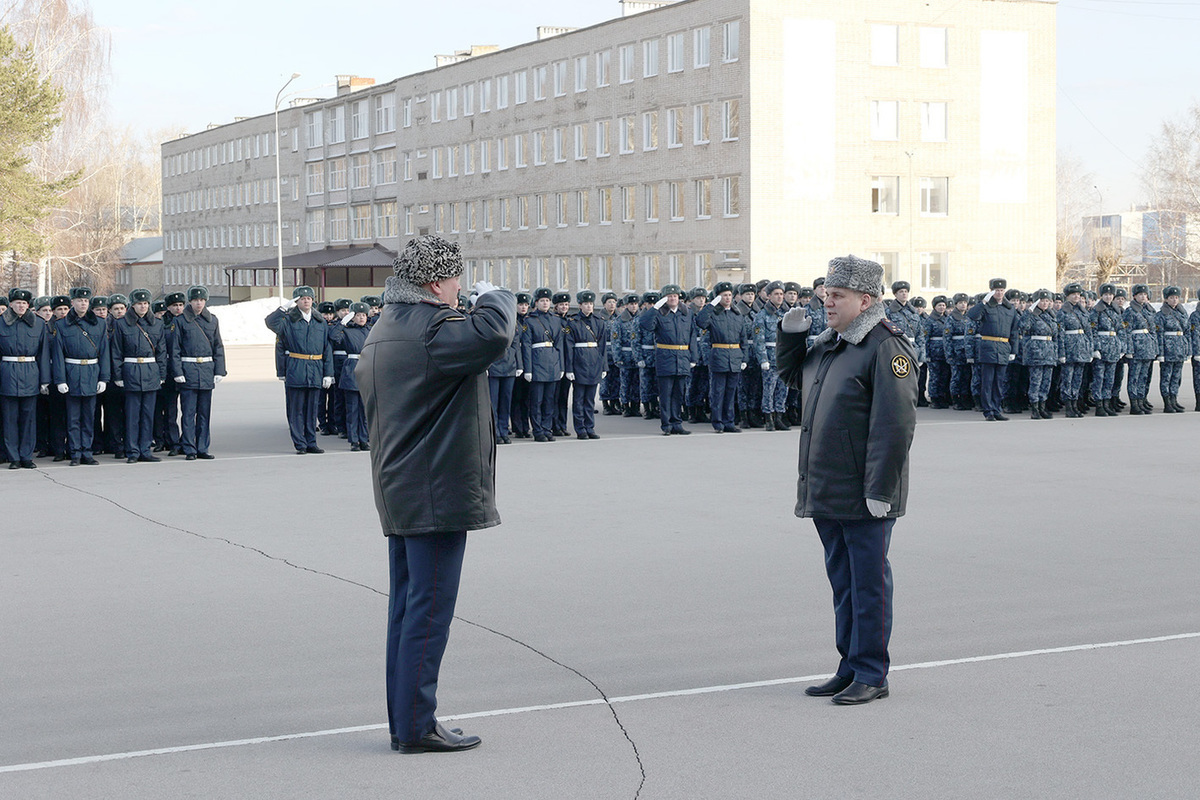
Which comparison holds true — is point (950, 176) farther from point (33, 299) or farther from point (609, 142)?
point (33, 299)

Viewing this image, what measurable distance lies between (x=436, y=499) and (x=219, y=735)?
4.48 ft

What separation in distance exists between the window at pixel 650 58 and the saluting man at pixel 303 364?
A: 43.3 m

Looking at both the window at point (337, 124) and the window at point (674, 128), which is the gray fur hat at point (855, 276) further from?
the window at point (337, 124)

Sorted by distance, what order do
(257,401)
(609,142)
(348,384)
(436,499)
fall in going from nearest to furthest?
1. (436,499)
2. (348,384)
3. (257,401)
4. (609,142)

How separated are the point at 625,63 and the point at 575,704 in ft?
186

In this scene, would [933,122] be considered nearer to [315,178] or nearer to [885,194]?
[885,194]

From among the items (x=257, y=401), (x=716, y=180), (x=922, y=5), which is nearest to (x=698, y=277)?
(x=716, y=180)

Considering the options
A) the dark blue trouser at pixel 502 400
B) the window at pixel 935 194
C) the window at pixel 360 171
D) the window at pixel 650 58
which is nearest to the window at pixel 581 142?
the window at pixel 650 58

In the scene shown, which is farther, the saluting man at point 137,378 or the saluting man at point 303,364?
the saluting man at point 303,364

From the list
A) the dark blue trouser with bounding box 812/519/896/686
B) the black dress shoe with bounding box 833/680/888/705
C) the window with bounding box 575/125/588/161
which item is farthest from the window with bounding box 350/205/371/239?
the black dress shoe with bounding box 833/680/888/705

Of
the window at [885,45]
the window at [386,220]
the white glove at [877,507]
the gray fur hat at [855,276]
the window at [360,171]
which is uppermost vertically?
the window at [885,45]

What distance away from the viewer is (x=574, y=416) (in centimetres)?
1894

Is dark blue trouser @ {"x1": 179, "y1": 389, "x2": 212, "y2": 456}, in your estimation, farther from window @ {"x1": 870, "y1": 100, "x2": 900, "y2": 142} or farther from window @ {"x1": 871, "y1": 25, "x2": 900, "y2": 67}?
window @ {"x1": 871, "y1": 25, "x2": 900, "y2": 67}

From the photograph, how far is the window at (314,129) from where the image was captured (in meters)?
90.1
